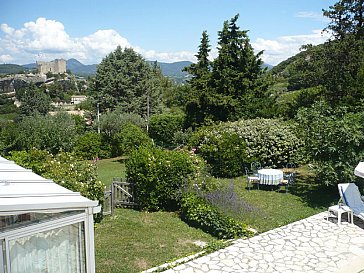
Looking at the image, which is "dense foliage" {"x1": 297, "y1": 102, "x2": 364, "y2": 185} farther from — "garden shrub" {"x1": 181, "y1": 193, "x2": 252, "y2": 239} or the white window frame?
the white window frame

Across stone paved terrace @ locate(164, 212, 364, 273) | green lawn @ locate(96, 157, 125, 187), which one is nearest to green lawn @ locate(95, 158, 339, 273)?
stone paved terrace @ locate(164, 212, 364, 273)

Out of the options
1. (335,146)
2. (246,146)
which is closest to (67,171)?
(335,146)

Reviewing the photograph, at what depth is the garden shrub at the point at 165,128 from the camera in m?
29.9

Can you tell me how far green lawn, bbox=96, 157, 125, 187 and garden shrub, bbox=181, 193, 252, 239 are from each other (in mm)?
6605

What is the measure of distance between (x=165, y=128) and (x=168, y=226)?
1938cm

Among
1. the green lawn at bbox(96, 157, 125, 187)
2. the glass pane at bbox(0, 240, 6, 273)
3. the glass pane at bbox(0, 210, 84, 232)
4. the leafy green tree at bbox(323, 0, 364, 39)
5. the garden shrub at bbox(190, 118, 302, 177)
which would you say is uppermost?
the leafy green tree at bbox(323, 0, 364, 39)

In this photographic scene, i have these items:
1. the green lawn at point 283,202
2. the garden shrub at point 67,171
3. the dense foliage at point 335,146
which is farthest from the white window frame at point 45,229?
the dense foliage at point 335,146

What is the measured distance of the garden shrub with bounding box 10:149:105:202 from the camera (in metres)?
10.2

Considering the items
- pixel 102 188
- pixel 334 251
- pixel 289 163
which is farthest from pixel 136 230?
pixel 289 163

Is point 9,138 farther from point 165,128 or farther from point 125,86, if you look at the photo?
point 125,86

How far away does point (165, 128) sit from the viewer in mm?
29906

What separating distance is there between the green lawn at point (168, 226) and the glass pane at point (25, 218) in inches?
135

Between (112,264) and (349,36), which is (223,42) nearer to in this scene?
(349,36)

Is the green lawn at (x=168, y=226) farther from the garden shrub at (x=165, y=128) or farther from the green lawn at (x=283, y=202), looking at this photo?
the garden shrub at (x=165, y=128)
